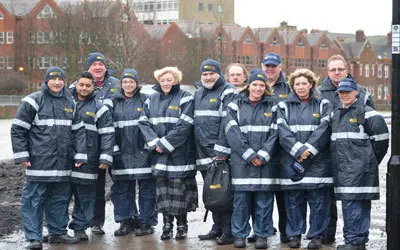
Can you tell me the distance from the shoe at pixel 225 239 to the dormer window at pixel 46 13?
2510 inches

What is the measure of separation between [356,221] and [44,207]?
13.1 ft

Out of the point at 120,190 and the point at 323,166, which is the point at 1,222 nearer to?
the point at 120,190

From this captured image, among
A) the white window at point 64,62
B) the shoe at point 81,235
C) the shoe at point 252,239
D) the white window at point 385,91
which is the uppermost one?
the white window at point 64,62

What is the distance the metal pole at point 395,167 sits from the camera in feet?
28.1

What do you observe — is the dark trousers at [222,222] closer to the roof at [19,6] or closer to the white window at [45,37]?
the white window at [45,37]

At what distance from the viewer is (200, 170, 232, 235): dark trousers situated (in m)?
10.2

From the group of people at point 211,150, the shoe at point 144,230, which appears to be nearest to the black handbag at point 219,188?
the group of people at point 211,150

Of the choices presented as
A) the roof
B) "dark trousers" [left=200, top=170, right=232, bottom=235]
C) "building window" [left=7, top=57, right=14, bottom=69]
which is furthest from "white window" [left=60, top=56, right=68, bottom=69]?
"dark trousers" [left=200, top=170, right=232, bottom=235]

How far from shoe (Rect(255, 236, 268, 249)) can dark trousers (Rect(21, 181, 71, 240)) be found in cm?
252

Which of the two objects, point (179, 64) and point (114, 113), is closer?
point (114, 113)

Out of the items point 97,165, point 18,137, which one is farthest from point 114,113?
point 18,137

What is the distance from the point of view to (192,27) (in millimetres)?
81375

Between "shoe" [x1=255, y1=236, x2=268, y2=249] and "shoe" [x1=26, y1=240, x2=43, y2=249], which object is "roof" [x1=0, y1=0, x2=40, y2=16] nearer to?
"shoe" [x1=26, y1=240, x2=43, y2=249]

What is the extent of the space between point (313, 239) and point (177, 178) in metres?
1.97
